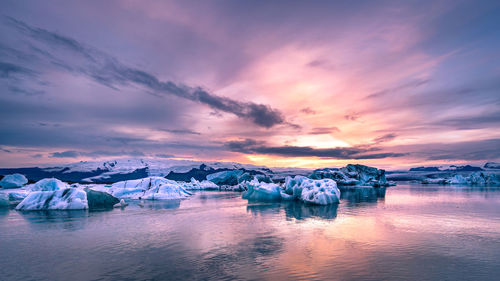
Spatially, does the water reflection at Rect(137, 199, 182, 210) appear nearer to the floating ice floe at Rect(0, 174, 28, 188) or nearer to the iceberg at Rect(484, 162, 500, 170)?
the floating ice floe at Rect(0, 174, 28, 188)

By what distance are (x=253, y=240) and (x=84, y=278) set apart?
18.8ft

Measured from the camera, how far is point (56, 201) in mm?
19172

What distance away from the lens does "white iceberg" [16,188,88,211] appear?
19.1m

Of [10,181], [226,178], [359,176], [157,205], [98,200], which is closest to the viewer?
[98,200]

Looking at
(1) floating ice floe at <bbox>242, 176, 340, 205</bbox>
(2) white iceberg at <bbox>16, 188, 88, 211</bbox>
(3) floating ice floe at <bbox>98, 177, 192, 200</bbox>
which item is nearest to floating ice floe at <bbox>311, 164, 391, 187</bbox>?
(1) floating ice floe at <bbox>242, 176, 340, 205</bbox>

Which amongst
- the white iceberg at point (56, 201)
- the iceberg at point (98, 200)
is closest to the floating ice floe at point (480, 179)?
the iceberg at point (98, 200)

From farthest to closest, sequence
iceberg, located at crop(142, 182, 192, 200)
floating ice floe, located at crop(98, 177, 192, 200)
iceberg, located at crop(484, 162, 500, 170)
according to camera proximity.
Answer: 1. iceberg, located at crop(484, 162, 500, 170)
2. floating ice floe, located at crop(98, 177, 192, 200)
3. iceberg, located at crop(142, 182, 192, 200)

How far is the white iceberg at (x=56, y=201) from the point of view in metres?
19.1

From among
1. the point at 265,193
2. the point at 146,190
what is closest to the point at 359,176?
the point at 265,193

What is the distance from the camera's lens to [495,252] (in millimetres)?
8188

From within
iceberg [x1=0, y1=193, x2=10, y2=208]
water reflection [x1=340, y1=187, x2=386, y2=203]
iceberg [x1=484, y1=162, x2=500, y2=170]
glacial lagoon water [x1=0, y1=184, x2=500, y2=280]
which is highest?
iceberg [x1=484, y1=162, x2=500, y2=170]

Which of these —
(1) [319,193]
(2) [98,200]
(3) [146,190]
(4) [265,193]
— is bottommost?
(3) [146,190]

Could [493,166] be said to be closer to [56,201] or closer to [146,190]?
[146,190]

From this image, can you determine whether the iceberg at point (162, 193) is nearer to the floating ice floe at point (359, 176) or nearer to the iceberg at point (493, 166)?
the floating ice floe at point (359, 176)
